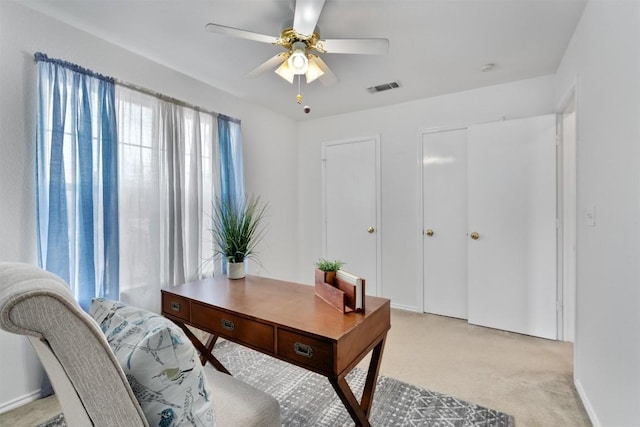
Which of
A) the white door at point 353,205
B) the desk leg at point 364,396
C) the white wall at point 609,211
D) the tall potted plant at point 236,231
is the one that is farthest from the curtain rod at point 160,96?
the white wall at point 609,211

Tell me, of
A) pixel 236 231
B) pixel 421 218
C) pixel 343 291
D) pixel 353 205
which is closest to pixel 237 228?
pixel 236 231

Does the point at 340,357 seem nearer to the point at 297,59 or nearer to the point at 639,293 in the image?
the point at 639,293

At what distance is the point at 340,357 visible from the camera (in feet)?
3.99

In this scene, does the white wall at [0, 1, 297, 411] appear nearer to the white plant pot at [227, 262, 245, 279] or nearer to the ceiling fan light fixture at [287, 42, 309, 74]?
the white plant pot at [227, 262, 245, 279]

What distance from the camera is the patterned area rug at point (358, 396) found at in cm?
173

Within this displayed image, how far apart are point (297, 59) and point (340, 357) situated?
167 cm

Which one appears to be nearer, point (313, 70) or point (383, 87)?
point (313, 70)

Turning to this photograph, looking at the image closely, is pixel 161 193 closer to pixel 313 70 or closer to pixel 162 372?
pixel 313 70

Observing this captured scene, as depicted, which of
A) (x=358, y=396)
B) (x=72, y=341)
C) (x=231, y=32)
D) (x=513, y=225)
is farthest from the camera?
(x=513, y=225)

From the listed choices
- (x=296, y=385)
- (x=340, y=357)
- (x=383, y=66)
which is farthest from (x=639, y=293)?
(x=383, y=66)

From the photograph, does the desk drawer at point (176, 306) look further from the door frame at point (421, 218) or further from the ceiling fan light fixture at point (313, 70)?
the door frame at point (421, 218)

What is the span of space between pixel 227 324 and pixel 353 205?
2.65 metres

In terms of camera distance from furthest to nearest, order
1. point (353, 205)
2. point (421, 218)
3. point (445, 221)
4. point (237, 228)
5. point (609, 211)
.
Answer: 1. point (353, 205)
2. point (421, 218)
3. point (445, 221)
4. point (237, 228)
5. point (609, 211)

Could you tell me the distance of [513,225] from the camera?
2957 mm
